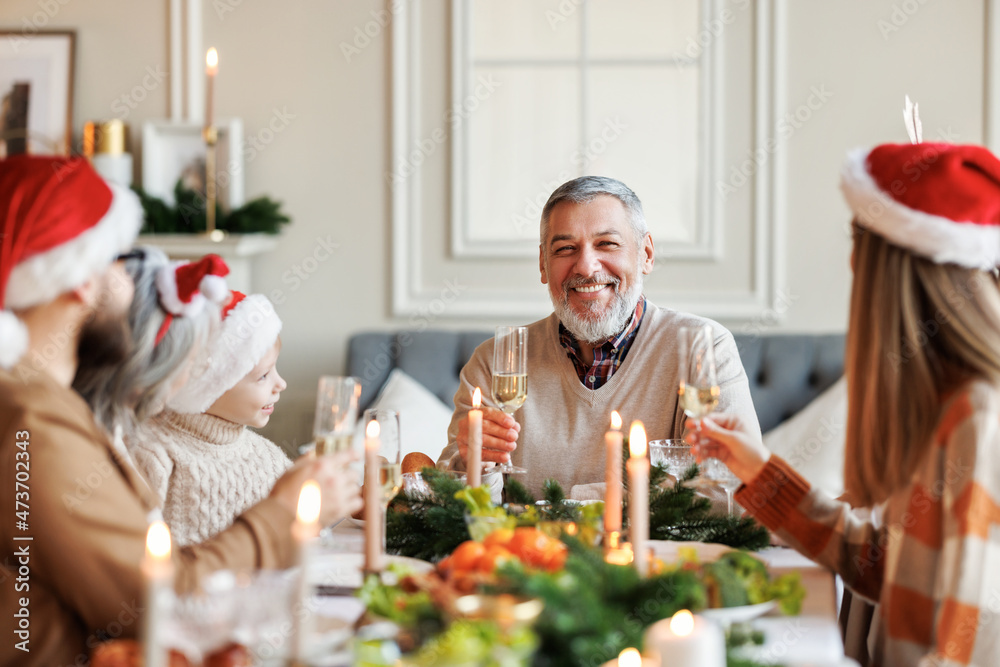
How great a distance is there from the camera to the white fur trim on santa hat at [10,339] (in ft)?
4.31

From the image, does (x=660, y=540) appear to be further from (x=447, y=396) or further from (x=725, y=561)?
(x=447, y=396)

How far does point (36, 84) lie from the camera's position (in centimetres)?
381

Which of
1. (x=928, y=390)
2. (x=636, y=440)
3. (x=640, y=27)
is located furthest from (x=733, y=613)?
(x=640, y=27)

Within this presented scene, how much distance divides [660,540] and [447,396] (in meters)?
1.84

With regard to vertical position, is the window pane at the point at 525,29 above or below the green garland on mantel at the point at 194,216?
above

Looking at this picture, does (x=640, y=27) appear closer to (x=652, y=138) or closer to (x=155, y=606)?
(x=652, y=138)

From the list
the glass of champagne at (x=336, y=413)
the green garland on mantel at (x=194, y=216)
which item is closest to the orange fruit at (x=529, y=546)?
the glass of champagne at (x=336, y=413)

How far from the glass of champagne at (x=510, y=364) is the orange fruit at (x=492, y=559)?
27.3 inches

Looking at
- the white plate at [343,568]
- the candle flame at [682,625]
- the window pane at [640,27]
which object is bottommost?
the white plate at [343,568]

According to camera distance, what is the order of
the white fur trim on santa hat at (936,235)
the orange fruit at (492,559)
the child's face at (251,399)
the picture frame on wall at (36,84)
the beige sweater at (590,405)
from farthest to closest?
the picture frame on wall at (36,84), the beige sweater at (590,405), the child's face at (251,399), the white fur trim on santa hat at (936,235), the orange fruit at (492,559)

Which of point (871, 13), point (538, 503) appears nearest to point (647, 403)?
point (538, 503)

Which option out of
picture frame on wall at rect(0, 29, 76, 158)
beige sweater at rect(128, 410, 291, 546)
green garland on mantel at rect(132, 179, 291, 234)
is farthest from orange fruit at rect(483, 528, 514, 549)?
picture frame on wall at rect(0, 29, 76, 158)

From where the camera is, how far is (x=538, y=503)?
1857 millimetres

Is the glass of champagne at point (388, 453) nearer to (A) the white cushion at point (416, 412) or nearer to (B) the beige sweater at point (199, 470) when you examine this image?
(B) the beige sweater at point (199, 470)
